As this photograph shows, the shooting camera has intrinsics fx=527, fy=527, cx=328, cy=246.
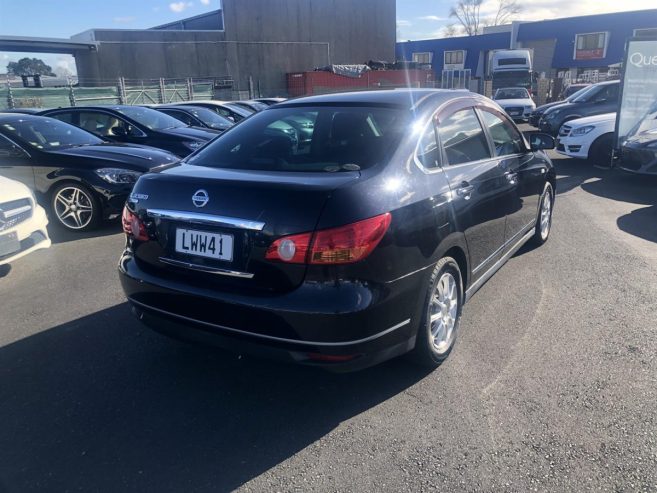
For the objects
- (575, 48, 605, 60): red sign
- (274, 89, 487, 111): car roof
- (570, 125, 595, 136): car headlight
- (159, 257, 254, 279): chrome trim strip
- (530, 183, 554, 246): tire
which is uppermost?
(575, 48, 605, 60): red sign

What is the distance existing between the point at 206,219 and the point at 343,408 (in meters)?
1.28

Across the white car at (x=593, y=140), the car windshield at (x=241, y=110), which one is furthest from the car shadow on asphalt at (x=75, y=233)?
the white car at (x=593, y=140)

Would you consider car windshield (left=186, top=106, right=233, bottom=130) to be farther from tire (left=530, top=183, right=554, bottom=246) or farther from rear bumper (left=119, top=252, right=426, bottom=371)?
rear bumper (left=119, top=252, right=426, bottom=371)

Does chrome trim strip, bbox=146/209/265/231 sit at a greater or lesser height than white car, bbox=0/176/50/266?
greater

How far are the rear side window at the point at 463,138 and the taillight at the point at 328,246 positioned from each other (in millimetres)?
1134

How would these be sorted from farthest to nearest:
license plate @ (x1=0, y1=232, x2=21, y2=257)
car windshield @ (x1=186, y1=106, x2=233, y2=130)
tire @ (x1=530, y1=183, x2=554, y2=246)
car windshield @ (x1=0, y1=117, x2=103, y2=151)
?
car windshield @ (x1=186, y1=106, x2=233, y2=130) < car windshield @ (x1=0, y1=117, x2=103, y2=151) < tire @ (x1=530, y1=183, x2=554, y2=246) < license plate @ (x1=0, y1=232, x2=21, y2=257)

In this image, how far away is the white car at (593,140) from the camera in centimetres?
1090

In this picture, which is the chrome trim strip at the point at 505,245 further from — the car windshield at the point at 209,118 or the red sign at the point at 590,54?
the red sign at the point at 590,54

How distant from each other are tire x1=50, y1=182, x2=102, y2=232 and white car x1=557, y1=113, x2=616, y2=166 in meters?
9.42

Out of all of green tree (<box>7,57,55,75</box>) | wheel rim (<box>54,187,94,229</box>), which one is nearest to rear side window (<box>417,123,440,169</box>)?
wheel rim (<box>54,187,94,229</box>)

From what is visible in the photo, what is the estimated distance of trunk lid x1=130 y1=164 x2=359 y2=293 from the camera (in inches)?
99.2

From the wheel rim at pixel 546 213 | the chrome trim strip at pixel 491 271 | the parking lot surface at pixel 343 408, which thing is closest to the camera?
the parking lot surface at pixel 343 408

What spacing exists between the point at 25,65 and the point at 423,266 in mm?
62435

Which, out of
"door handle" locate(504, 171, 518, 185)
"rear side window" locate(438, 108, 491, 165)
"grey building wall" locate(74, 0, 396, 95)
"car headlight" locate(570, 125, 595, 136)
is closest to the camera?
"rear side window" locate(438, 108, 491, 165)
